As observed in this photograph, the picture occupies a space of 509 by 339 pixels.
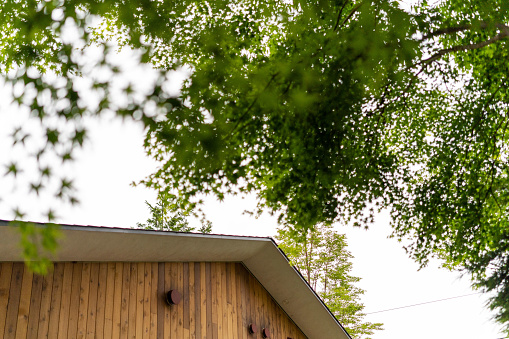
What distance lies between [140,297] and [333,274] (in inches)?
635

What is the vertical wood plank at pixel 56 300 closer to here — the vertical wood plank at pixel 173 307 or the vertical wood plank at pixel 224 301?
the vertical wood plank at pixel 173 307

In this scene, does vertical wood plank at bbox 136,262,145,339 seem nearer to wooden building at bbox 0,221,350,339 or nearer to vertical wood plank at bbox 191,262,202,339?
wooden building at bbox 0,221,350,339

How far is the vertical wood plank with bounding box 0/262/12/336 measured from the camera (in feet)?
17.5

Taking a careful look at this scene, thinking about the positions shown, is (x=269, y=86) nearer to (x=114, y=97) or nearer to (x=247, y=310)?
(x=114, y=97)

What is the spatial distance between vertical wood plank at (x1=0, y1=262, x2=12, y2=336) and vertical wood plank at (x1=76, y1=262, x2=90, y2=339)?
96cm

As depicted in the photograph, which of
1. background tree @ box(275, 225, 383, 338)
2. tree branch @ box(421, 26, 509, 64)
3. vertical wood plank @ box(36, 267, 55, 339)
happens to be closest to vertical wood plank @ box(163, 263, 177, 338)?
vertical wood plank @ box(36, 267, 55, 339)

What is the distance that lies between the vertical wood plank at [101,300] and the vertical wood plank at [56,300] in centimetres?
56

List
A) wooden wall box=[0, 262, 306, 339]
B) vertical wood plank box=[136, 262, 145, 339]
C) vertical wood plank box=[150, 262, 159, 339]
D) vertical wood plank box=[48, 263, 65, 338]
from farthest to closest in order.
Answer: vertical wood plank box=[150, 262, 159, 339], vertical wood plank box=[136, 262, 145, 339], vertical wood plank box=[48, 263, 65, 338], wooden wall box=[0, 262, 306, 339]

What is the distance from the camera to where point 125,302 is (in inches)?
267

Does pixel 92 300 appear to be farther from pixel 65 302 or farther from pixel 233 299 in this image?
pixel 233 299

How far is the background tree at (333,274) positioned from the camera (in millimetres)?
21562

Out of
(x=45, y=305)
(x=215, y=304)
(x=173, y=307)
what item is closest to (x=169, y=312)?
(x=173, y=307)

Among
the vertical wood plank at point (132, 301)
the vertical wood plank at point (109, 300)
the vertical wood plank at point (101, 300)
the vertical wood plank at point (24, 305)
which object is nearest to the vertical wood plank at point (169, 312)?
the vertical wood plank at point (132, 301)

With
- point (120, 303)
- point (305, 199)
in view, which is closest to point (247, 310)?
point (305, 199)
